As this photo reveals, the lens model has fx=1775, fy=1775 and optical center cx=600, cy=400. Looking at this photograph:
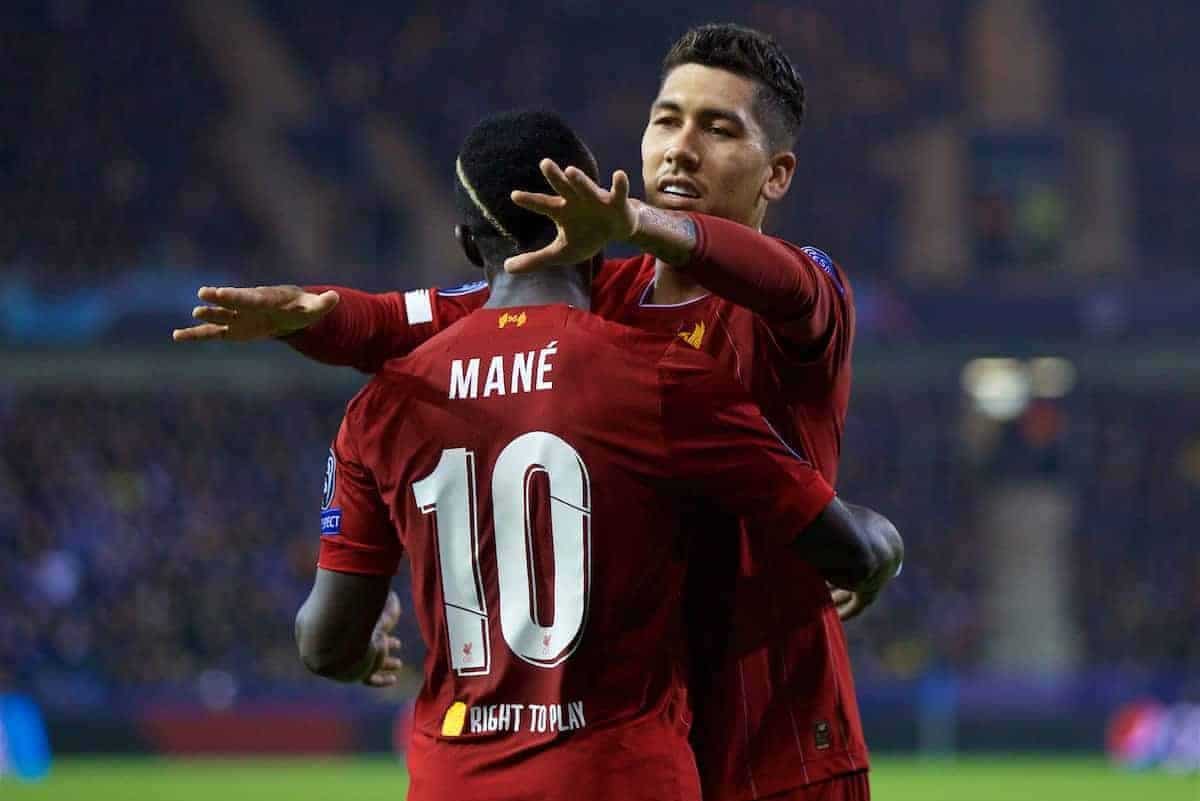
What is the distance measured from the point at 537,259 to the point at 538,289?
264mm

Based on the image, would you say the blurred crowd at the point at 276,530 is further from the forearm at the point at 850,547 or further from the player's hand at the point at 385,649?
the forearm at the point at 850,547

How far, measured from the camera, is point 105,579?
19531mm

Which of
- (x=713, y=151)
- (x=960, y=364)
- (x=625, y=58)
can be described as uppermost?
(x=625, y=58)

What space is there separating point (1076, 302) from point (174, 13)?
539 inches

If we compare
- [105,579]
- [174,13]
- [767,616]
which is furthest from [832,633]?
[174,13]

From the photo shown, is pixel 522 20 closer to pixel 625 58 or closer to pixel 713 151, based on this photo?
pixel 625 58

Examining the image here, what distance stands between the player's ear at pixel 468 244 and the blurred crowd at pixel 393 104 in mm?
20189

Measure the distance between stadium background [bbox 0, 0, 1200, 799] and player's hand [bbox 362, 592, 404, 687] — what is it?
14.2 metres

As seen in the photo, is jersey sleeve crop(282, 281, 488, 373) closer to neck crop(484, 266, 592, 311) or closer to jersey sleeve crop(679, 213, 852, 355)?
neck crop(484, 266, 592, 311)

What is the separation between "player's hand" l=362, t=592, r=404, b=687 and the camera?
367 centimetres

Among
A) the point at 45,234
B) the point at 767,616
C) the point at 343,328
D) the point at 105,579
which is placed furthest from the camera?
the point at 45,234

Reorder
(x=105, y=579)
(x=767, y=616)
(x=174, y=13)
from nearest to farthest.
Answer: (x=767, y=616), (x=105, y=579), (x=174, y=13)

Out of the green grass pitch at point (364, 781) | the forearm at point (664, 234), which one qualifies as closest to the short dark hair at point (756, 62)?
the forearm at point (664, 234)

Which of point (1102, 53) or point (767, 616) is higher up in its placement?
point (1102, 53)
